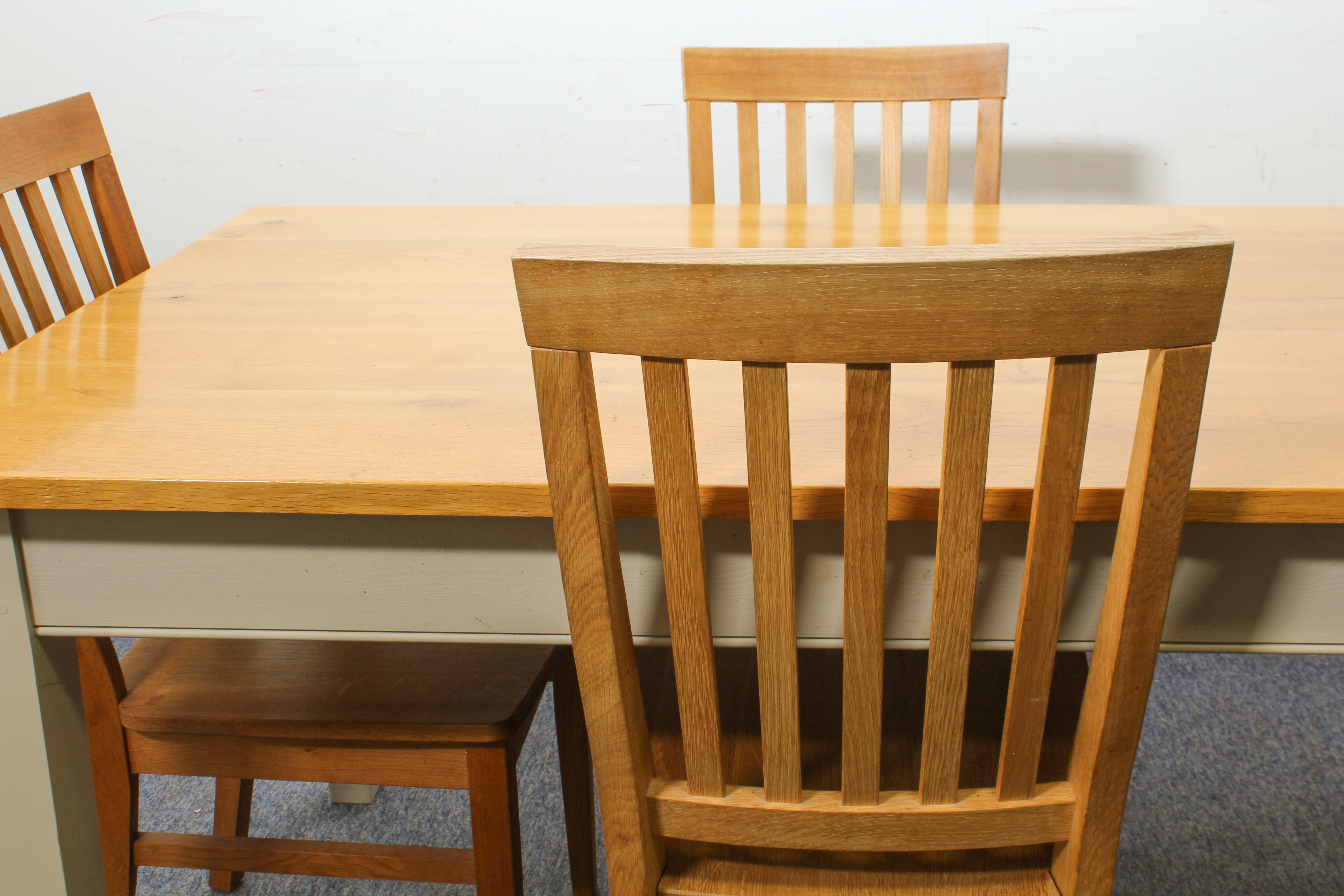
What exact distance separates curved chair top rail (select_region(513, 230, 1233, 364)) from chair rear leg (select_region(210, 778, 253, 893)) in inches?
39.0

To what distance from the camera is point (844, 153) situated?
4.80ft

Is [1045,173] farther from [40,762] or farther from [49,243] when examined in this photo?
[40,762]

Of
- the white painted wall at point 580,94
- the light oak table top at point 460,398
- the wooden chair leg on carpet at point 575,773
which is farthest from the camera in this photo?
the white painted wall at point 580,94

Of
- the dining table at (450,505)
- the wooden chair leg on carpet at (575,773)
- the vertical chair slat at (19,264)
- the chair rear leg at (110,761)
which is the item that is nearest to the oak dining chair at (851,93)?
the dining table at (450,505)

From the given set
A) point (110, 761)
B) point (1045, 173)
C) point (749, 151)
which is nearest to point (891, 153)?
point (749, 151)

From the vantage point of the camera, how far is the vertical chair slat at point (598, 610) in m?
0.55

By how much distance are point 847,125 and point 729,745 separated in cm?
93

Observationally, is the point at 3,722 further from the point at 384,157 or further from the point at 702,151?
the point at 384,157

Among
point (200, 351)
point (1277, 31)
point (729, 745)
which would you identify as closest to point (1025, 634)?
point (729, 745)

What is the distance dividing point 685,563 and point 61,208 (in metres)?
1.04

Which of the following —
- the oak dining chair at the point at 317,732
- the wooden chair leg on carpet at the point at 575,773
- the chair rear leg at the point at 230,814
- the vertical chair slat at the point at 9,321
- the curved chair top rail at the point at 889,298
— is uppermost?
the curved chair top rail at the point at 889,298

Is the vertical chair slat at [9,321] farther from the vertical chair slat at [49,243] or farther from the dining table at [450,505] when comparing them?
the dining table at [450,505]

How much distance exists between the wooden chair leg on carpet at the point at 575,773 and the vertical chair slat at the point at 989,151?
864 mm

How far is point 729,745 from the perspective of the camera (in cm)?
89
